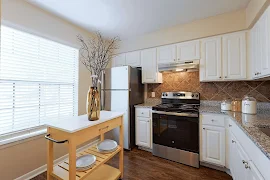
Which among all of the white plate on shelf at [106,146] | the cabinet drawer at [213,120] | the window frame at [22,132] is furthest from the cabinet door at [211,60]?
the window frame at [22,132]

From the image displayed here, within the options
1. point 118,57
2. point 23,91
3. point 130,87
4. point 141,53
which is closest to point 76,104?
point 23,91

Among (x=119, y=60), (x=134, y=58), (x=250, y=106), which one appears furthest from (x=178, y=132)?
(x=119, y=60)

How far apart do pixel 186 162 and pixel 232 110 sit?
114cm

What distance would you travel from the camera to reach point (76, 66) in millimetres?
2684

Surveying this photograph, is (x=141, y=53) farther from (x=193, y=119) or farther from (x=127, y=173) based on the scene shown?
(x=127, y=173)

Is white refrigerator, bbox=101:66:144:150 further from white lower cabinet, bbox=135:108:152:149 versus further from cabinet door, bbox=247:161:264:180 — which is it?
cabinet door, bbox=247:161:264:180

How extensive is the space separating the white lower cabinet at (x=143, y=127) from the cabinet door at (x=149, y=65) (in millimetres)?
709

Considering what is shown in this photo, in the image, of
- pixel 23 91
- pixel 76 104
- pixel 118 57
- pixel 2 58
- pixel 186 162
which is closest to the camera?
pixel 2 58

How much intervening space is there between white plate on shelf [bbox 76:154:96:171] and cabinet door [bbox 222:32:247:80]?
2.37 meters

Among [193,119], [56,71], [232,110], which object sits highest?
[56,71]

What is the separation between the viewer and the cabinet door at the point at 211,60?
2267 mm

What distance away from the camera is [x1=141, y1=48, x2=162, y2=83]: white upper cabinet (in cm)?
288

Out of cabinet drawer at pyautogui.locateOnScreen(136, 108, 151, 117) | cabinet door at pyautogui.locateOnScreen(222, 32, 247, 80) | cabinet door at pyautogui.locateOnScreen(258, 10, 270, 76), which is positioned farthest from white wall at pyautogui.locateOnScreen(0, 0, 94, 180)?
cabinet door at pyautogui.locateOnScreen(258, 10, 270, 76)

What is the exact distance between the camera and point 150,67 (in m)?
2.93
